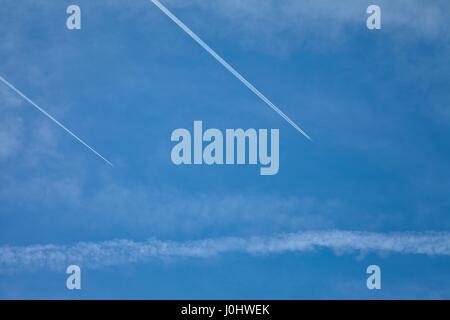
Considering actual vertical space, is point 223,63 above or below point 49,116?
above

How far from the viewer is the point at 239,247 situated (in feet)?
13.8

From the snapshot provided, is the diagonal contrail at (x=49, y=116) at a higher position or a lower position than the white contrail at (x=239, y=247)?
higher

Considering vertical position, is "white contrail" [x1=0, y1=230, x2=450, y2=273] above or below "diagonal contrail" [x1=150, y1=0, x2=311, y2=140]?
below

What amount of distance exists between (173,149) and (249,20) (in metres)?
0.80

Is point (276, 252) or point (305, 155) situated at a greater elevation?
point (305, 155)

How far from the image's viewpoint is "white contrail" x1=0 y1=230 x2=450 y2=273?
13.8 ft

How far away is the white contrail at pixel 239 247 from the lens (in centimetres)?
419

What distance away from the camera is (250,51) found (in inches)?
168

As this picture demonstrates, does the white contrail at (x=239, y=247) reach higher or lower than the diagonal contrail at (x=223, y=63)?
lower

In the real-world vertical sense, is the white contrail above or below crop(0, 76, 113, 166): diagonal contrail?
below
